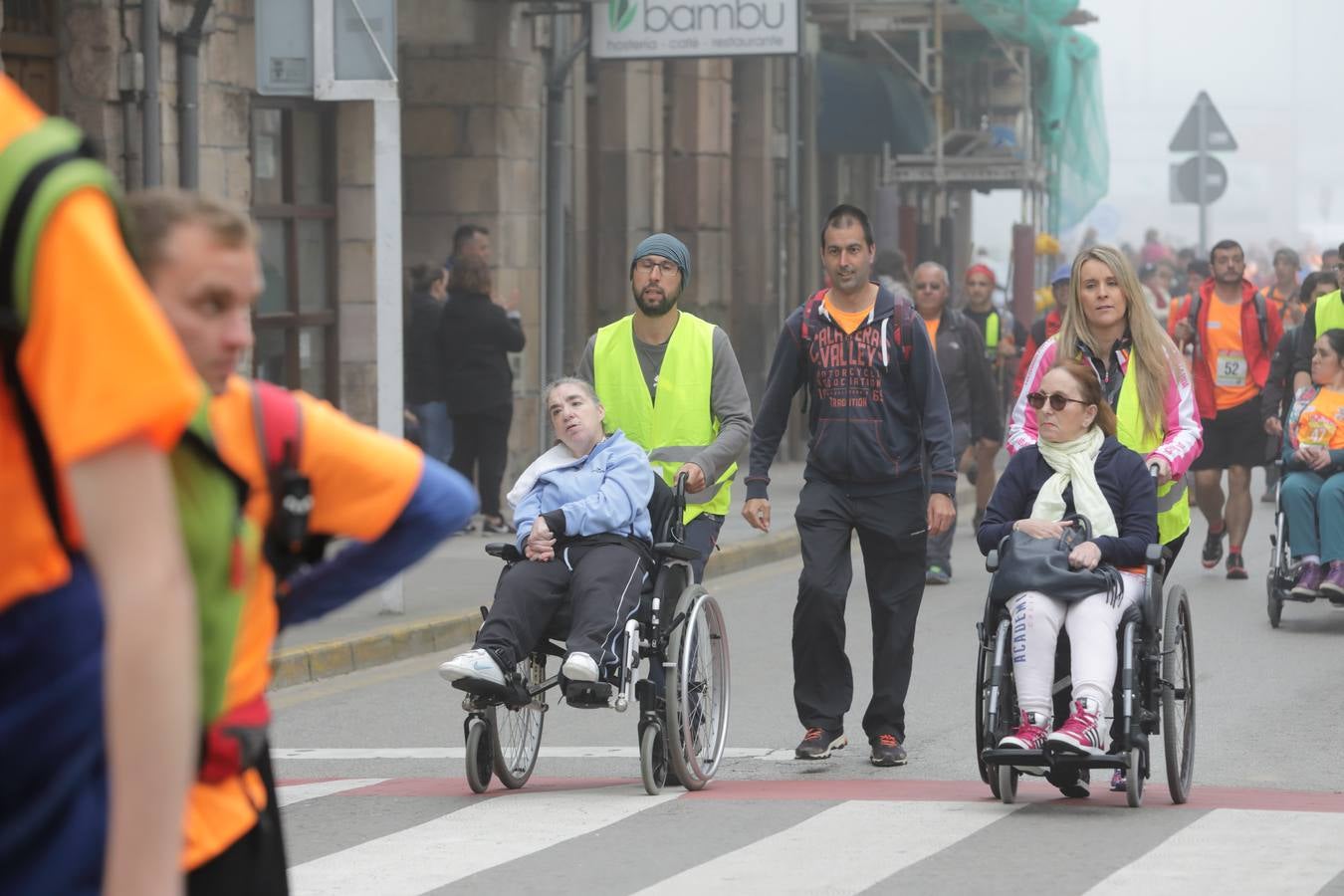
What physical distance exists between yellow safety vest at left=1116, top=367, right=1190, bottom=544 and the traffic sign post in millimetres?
20046

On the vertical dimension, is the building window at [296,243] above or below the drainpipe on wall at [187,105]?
below

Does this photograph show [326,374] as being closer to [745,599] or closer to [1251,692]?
[745,599]

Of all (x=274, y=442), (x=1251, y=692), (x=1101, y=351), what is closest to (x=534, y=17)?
(x=1251, y=692)

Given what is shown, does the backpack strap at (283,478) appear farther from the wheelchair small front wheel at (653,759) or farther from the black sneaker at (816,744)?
the black sneaker at (816,744)

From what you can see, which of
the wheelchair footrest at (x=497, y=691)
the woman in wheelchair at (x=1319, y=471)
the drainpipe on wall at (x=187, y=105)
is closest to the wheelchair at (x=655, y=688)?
the wheelchair footrest at (x=497, y=691)

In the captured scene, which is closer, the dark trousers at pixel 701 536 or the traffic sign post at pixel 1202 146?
the dark trousers at pixel 701 536

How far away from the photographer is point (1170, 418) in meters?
7.50

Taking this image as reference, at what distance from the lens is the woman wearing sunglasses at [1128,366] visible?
24.5 feet

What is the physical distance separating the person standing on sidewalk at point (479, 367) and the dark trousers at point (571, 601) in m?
8.05

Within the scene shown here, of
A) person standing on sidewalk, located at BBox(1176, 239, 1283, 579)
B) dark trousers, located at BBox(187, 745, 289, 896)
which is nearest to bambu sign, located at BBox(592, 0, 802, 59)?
person standing on sidewalk, located at BBox(1176, 239, 1283, 579)

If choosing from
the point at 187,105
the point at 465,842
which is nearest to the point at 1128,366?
the point at 465,842

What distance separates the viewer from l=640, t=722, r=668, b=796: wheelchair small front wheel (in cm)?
719

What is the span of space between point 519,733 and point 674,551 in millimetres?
773

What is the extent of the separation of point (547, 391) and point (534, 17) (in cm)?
1066
